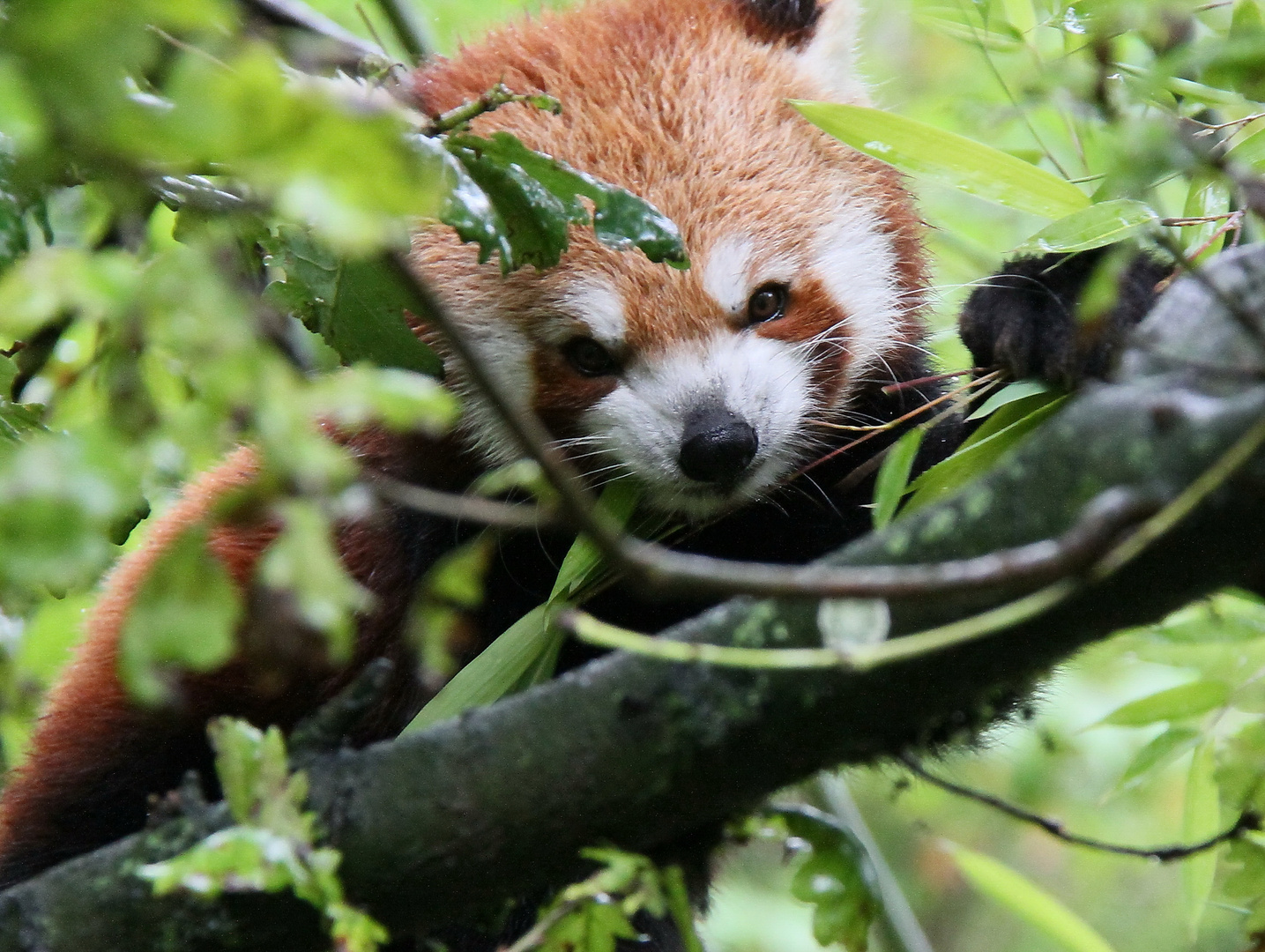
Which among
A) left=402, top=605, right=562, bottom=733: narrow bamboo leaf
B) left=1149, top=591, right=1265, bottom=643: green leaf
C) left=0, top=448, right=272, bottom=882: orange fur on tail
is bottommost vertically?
left=0, top=448, right=272, bottom=882: orange fur on tail

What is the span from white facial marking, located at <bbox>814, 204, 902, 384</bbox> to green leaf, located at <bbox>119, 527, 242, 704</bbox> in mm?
1533

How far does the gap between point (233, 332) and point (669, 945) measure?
6.40 feet

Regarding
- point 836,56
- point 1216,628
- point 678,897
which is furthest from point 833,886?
point 836,56

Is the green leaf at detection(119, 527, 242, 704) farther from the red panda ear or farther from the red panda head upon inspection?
the red panda ear

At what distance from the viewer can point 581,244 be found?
1998 millimetres

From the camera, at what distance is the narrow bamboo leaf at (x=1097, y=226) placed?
1.40 meters

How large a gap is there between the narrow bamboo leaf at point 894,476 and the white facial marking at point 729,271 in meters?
0.64

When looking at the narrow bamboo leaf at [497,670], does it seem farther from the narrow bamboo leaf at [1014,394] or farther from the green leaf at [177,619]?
the green leaf at [177,619]

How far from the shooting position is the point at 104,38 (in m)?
0.61

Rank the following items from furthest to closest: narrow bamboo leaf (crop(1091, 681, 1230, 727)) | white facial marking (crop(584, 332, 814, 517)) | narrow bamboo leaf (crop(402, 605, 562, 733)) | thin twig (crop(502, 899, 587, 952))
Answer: white facial marking (crop(584, 332, 814, 517)), narrow bamboo leaf (crop(1091, 681, 1230, 727)), narrow bamboo leaf (crop(402, 605, 562, 733)), thin twig (crop(502, 899, 587, 952))

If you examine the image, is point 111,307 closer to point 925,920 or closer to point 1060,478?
point 1060,478

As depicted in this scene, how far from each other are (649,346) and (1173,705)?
91cm

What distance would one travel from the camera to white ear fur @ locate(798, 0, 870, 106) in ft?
7.55

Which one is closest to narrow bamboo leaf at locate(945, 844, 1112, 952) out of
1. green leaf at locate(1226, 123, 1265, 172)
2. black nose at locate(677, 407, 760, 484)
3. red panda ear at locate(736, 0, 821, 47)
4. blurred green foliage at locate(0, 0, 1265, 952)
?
blurred green foliage at locate(0, 0, 1265, 952)
